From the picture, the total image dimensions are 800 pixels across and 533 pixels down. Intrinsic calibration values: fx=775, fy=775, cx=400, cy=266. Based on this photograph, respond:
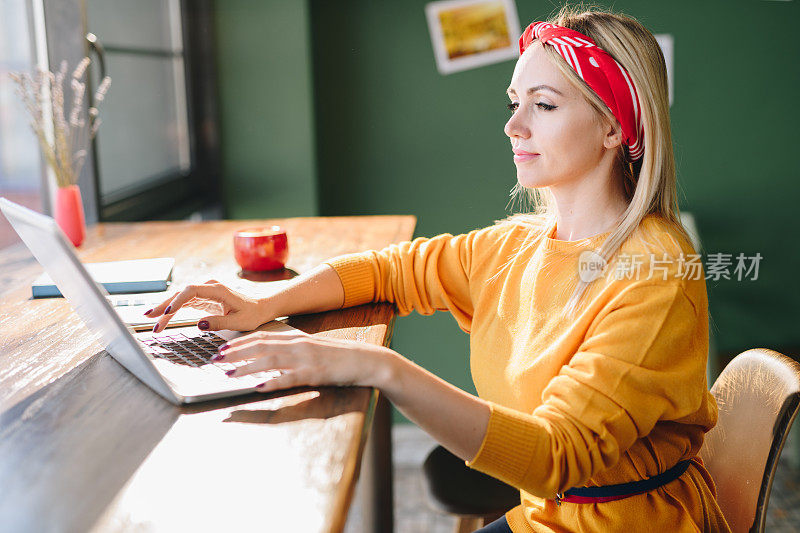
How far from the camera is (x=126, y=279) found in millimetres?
1447

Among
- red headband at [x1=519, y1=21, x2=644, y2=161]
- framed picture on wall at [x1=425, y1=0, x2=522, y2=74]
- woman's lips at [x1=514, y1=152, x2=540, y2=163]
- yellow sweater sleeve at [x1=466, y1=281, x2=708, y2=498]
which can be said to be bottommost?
yellow sweater sleeve at [x1=466, y1=281, x2=708, y2=498]

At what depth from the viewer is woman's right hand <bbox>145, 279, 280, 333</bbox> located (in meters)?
1.16

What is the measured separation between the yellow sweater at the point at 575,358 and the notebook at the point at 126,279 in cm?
35

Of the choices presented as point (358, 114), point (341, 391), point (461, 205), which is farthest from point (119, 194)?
point (341, 391)

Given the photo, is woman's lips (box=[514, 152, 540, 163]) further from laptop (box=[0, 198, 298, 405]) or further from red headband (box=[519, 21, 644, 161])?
laptop (box=[0, 198, 298, 405])

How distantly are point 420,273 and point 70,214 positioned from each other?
942 mm

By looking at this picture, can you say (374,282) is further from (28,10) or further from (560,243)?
(28,10)

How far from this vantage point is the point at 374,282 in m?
1.38

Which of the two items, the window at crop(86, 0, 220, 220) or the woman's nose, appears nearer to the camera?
the woman's nose

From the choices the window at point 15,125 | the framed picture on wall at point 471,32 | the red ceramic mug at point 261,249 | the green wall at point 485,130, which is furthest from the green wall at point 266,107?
the red ceramic mug at point 261,249

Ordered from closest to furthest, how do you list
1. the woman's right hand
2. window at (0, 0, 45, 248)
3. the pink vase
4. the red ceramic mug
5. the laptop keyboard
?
the laptop keyboard < the woman's right hand < the red ceramic mug < the pink vase < window at (0, 0, 45, 248)

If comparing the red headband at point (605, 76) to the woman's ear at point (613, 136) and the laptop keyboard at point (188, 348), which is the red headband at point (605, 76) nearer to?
the woman's ear at point (613, 136)

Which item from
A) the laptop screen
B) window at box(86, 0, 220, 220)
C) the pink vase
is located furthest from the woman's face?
window at box(86, 0, 220, 220)

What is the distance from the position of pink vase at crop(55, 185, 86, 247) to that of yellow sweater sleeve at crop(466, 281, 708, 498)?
1.30 m
